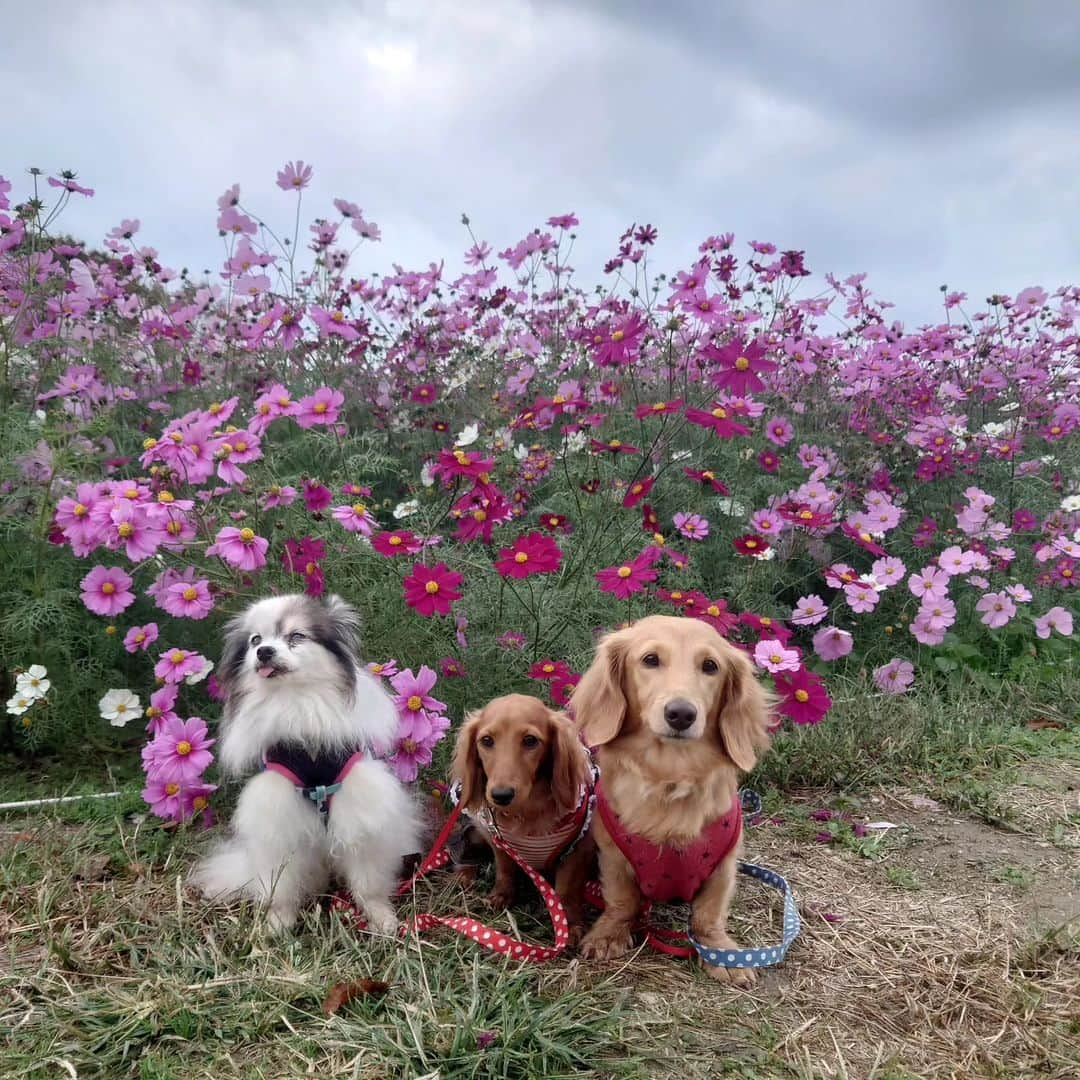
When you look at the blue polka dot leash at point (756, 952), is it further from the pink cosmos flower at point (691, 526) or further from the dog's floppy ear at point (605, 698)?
the pink cosmos flower at point (691, 526)

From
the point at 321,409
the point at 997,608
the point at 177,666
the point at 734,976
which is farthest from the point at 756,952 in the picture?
the point at 997,608

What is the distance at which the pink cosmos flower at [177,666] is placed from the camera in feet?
9.15

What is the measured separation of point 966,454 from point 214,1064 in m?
4.77

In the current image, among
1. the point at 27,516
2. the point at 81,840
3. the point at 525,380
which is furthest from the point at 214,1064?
the point at 525,380

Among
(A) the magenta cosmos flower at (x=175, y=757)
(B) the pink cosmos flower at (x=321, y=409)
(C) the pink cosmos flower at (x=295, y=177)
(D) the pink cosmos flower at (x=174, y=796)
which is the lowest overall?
(D) the pink cosmos flower at (x=174, y=796)

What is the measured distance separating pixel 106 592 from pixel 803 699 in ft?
7.45

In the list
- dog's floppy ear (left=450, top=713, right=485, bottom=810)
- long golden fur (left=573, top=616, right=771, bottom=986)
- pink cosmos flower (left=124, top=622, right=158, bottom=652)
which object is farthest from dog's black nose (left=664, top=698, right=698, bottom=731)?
pink cosmos flower (left=124, top=622, right=158, bottom=652)

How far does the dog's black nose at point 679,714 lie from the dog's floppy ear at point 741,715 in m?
0.21

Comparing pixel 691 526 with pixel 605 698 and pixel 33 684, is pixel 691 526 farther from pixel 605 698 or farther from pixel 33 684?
pixel 33 684

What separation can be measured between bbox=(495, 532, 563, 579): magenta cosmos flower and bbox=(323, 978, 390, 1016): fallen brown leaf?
113 centimetres

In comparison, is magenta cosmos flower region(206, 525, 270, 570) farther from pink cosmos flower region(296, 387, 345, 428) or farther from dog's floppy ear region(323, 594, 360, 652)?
pink cosmos flower region(296, 387, 345, 428)

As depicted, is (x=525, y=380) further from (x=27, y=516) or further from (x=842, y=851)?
(x=842, y=851)

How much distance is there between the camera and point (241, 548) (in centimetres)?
266

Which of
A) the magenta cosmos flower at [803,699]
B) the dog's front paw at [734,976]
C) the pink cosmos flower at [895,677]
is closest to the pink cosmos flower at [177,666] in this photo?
the dog's front paw at [734,976]
